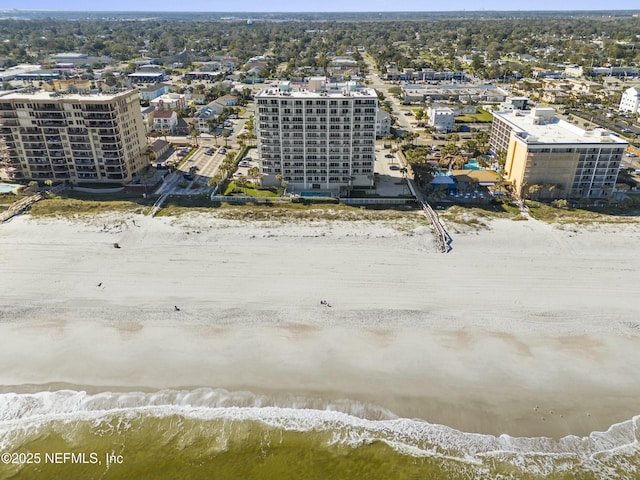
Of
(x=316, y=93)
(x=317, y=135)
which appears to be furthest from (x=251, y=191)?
(x=316, y=93)

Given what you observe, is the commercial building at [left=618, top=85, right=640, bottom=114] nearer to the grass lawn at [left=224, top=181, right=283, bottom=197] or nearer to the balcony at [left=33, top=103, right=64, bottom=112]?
the grass lawn at [left=224, top=181, right=283, bottom=197]

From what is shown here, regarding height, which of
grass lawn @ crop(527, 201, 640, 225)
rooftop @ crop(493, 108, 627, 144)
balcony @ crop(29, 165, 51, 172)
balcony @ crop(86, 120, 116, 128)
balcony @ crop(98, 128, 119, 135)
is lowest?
grass lawn @ crop(527, 201, 640, 225)

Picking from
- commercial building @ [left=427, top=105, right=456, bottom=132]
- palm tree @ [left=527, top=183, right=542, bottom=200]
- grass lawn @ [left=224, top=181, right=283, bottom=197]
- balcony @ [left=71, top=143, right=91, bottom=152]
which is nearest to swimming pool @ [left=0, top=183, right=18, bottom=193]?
balcony @ [left=71, top=143, right=91, bottom=152]

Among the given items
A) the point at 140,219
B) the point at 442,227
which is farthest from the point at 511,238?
the point at 140,219

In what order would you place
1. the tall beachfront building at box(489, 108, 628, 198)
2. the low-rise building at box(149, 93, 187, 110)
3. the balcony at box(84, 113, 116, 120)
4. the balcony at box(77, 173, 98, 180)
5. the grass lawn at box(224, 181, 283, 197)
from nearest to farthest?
the tall beachfront building at box(489, 108, 628, 198), the balcony at box(84, 113, 116, 120), the grass lawn at box(224, 181, 283, 197), the balcony at box(77, 173, 98, 180), the low-rise building at box(149, 93, 187, 110)

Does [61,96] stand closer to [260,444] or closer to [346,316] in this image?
[346,316]

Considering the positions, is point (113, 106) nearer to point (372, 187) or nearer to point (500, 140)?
point (372, 187)
